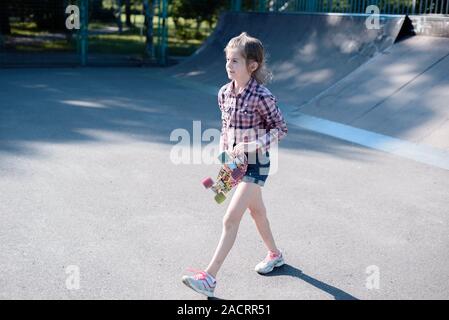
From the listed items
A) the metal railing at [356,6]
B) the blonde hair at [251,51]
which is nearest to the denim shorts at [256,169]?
the blonde hair at [251,51]

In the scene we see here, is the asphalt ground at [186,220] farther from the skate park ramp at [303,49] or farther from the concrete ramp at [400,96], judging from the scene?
the skate park ramp at [303,49]

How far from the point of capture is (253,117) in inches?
149

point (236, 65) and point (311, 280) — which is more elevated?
point (236, 65)

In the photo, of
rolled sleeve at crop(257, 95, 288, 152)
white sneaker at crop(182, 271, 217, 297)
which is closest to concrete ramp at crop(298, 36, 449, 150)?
rolled sleeve at crop(257, 95, 288, 152)

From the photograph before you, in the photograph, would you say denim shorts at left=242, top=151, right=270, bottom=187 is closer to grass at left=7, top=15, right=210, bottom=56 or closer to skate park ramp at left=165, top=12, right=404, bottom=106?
skate park ramp at left=165, top=12, right=404, bottom=106

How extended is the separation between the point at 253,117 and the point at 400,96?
21.3 feet

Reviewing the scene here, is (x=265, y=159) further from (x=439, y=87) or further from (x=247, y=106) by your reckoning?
(x=439, y=87)

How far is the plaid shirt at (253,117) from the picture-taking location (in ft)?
12.3

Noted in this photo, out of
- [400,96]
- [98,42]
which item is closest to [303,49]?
[400,96]

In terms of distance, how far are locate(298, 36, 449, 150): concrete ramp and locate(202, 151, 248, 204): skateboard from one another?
15.8ft

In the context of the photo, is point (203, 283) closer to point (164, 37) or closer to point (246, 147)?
point (246, 147)

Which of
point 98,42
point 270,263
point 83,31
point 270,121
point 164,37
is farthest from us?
point 98,42

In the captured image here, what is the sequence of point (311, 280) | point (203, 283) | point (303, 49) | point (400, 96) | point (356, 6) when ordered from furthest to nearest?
point (356, 6), point (303, 49), point (400, 96), point (311, 280), point (203, 283)

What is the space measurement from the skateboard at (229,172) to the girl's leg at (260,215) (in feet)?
0.59
